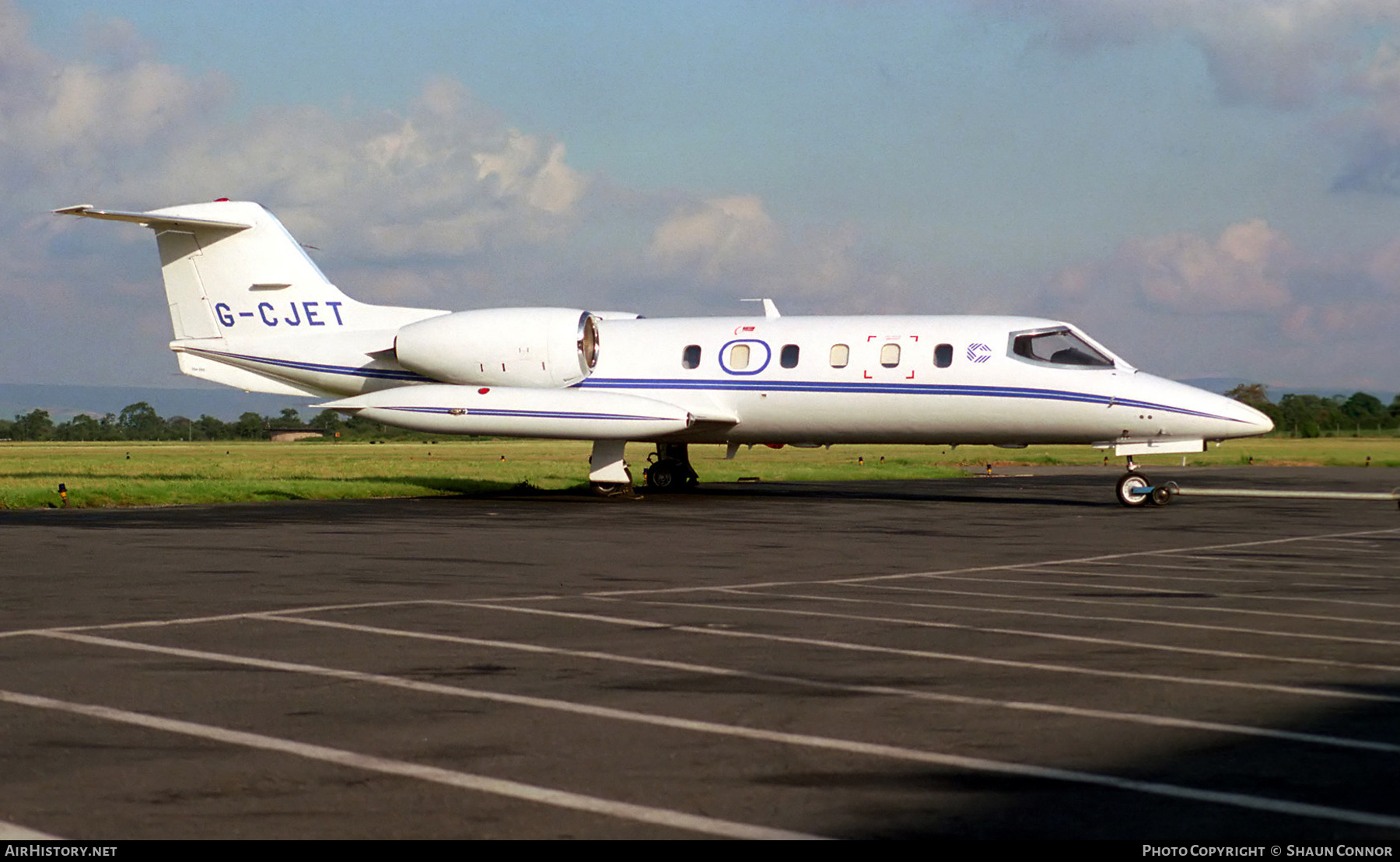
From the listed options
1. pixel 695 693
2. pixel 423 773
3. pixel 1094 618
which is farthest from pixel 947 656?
pixel 423 773

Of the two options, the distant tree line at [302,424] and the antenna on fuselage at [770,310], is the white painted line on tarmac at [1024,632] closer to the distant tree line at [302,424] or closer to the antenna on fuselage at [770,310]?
the antenna on fuselage at [770,310]

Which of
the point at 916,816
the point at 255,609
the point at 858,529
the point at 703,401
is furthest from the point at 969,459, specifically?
the point at 916,816

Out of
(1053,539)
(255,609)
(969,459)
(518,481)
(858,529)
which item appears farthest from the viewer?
(969,459)

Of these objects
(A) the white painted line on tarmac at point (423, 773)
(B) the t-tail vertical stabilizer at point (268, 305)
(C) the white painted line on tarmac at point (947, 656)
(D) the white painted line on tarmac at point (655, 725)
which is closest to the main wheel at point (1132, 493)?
(B) the t-tail vertical stabilizer at point (268, 305)

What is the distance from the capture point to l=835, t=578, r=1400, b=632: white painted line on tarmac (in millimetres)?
10953

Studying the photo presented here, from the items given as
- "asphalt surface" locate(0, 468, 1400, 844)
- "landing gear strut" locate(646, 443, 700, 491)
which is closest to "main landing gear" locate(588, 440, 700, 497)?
"landing gear strut" locate(646, 443, 700, 491)

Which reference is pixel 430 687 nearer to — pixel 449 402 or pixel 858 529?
pixel 858 529

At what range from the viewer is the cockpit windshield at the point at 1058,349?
2589 centimetres

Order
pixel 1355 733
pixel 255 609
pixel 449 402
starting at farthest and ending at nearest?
1. pixel 449 402
2. pixel 255 609
3. pixel 1355 733

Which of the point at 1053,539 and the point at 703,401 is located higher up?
the point at 703,401

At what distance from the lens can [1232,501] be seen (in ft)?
93.0

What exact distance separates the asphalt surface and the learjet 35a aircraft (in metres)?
9.27

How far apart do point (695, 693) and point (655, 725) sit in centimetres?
86

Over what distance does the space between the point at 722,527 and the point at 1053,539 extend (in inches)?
176
